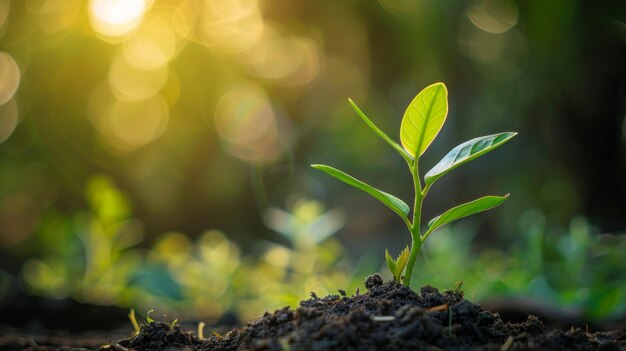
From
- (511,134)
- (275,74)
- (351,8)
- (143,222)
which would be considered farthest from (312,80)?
(511,134)

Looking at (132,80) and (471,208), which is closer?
(471,208)

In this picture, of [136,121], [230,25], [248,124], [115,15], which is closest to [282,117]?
[248,124]

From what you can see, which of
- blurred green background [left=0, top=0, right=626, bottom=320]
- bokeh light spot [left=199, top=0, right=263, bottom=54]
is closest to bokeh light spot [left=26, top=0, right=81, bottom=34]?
blurred green background [left=0, top=0, right=626, bottom=320]

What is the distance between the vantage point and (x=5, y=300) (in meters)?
2.53

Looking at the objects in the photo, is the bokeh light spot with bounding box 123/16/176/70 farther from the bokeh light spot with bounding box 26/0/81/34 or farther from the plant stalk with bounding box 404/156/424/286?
the plant stalk with bounding box 404/156/424/286

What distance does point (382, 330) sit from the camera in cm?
93

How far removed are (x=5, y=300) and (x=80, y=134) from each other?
2.31 metres

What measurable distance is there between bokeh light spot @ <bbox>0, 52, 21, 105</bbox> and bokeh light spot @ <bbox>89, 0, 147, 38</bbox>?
61 centimetres

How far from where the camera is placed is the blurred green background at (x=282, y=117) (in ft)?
13.0

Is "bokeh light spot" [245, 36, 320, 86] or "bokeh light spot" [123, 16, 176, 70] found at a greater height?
"bokeh light spot" [245, 36, 320, 86]

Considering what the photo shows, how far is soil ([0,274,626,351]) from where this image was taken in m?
0.90

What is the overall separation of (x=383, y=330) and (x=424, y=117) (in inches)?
14.1

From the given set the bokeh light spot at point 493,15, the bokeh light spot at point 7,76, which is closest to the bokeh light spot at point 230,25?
the bokeh light spot at point 7,76

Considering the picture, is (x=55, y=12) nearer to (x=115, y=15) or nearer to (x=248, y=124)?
(x=115, y=15)
